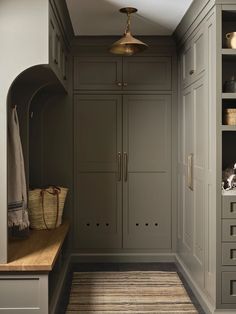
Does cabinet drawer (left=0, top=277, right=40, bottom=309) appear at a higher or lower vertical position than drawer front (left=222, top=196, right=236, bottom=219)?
lower

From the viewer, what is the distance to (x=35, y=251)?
3.27 m

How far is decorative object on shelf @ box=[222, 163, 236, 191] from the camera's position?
317 centimetres

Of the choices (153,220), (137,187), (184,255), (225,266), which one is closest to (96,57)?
(137,187)

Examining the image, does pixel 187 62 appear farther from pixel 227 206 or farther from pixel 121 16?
pixel 227 206

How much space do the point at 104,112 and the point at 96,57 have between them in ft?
1.98

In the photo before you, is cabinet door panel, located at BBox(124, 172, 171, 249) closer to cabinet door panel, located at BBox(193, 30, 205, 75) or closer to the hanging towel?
cabinet door panel, located at BBox(193, 30, 205, 75)

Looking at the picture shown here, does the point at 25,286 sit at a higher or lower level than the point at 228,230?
lower

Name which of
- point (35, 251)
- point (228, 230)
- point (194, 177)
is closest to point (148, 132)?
point (194, 177)

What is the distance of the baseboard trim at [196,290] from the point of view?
126 inches

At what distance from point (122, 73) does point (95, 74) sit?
0.97 ft

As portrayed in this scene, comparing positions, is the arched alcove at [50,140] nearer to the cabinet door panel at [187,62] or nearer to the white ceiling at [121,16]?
the white ceiling at [121,16]

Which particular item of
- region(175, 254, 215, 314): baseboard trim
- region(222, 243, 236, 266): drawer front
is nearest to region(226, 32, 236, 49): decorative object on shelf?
region(222, 243, 236, 266): drawer front

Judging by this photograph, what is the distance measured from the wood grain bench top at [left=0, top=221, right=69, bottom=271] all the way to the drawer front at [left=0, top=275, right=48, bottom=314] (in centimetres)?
8

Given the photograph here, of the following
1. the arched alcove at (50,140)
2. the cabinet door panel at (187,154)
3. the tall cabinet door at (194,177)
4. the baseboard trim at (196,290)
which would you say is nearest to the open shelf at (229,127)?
the tall cabinet door at (194,177)
